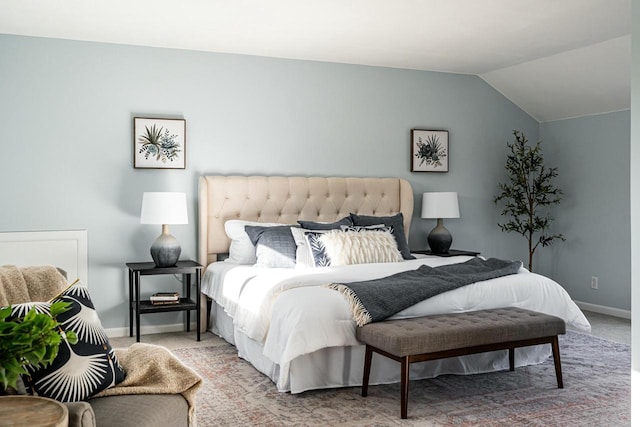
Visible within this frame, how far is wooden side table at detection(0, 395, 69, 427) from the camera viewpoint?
5.13ft

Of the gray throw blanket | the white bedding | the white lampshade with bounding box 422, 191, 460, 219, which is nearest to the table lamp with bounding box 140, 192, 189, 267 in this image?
the white bedding

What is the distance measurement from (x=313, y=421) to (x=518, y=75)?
4.35 meters

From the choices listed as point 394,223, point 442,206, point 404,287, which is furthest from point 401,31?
point 404,287

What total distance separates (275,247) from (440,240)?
6.21 feet

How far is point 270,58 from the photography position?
5.67 m

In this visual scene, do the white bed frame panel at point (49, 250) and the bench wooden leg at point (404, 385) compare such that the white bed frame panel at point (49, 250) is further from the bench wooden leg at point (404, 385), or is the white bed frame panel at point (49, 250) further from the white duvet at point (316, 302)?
the bench wooden leg at point (404, 385)

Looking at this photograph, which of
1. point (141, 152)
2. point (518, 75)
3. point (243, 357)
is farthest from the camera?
point (518, 75)

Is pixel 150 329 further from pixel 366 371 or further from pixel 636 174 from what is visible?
pixel 636 174

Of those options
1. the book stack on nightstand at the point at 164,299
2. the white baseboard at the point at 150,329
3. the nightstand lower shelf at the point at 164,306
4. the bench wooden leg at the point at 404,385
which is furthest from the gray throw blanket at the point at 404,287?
the white baseboard at the point at 150,329

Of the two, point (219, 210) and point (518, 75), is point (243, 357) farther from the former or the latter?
point (518, 75)

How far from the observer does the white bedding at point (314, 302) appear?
→ 353cm

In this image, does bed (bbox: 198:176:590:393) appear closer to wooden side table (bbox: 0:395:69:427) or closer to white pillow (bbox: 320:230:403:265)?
white pillow (bbox: 320:230:403:265)

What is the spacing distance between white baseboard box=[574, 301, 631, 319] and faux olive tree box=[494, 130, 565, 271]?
0.64 m

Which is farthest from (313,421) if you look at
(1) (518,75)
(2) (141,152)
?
(1) (518,75)
